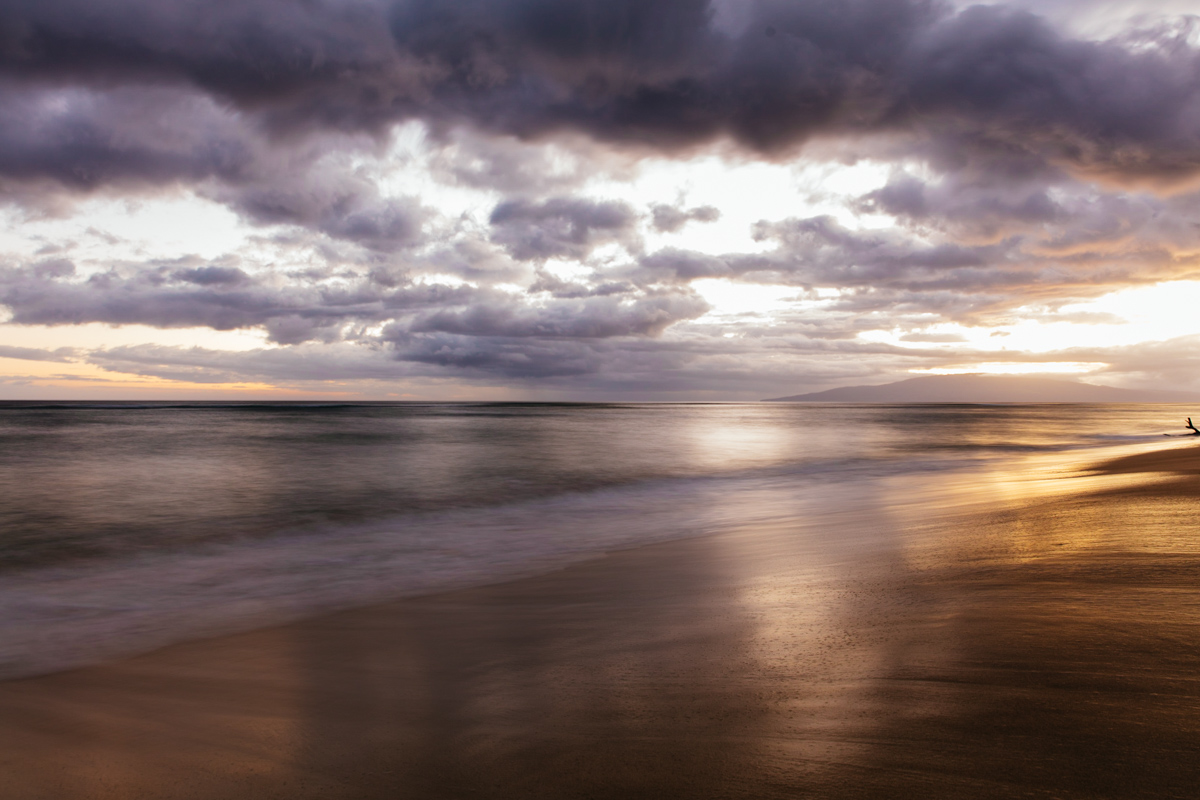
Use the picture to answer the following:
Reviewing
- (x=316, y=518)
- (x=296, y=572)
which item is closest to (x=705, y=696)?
(x=296, y=572)

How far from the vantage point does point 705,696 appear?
318 cm

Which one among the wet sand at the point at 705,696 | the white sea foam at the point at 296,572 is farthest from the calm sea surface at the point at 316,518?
the wet sand at the point at 705,696

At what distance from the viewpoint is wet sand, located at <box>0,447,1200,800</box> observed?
244cm

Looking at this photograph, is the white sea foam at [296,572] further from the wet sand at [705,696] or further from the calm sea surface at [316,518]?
the wet sand at [705,696]

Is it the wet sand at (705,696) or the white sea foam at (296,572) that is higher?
the wet sand at (705,696)

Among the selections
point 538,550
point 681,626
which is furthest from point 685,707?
point 538,550

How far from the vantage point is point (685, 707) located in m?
3.07

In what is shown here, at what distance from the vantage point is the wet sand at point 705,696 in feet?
8.02

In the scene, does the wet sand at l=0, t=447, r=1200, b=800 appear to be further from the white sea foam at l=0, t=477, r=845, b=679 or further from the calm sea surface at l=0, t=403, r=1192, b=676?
the calm sea surface at l=0, t=403, r=1192, b=676

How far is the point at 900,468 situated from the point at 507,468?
558 inches

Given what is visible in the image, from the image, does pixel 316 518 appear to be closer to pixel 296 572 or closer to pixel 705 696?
pixel 296 572

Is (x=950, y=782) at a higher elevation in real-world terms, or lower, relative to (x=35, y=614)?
higher

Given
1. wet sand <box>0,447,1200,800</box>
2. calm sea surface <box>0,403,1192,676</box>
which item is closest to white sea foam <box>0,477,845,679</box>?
calm sea surface <box>0,403,1192,676</box>

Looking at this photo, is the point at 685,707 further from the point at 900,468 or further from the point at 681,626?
the point at 900,468
